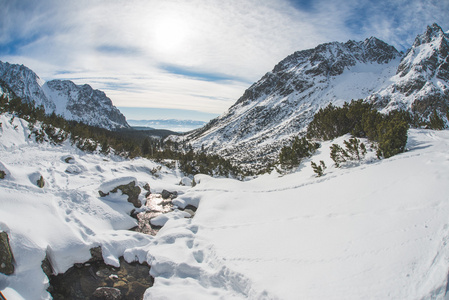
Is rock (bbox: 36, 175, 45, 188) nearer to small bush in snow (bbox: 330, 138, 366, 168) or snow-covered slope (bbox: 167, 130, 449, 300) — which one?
snow-covered slope (bbox: 167, 130, 449, 300)

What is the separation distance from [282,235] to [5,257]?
39.6 ft

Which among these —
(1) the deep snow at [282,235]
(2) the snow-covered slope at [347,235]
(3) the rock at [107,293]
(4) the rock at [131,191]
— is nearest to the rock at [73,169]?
(1) the deep snow at [282,235]

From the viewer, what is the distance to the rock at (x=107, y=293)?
31.9 ft

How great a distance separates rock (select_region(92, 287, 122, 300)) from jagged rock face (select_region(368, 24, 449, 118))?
170 meters

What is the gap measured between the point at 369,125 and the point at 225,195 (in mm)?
12620

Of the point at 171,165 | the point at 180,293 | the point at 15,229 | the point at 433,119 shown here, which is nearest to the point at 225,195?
the point at 180,293

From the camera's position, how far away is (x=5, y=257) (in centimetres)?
900

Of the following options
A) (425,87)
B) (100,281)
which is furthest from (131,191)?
(425,87)

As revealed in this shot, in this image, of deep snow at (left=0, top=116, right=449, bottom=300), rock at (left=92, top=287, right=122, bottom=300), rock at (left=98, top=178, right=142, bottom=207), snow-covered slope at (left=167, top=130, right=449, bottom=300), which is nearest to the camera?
snow-covered slope at (left=167, top=130, right=449, bottom=300)

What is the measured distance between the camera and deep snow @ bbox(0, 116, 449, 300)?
6.48 metres

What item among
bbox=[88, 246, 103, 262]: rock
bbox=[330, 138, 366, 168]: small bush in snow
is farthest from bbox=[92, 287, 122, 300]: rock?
bbox=[330, 138, 366, 168]: small bush in snow

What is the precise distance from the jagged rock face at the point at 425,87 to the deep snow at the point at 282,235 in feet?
523

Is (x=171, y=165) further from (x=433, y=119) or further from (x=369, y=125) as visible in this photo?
(x=433, y=119)

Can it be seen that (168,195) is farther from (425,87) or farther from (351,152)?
(425,87)
